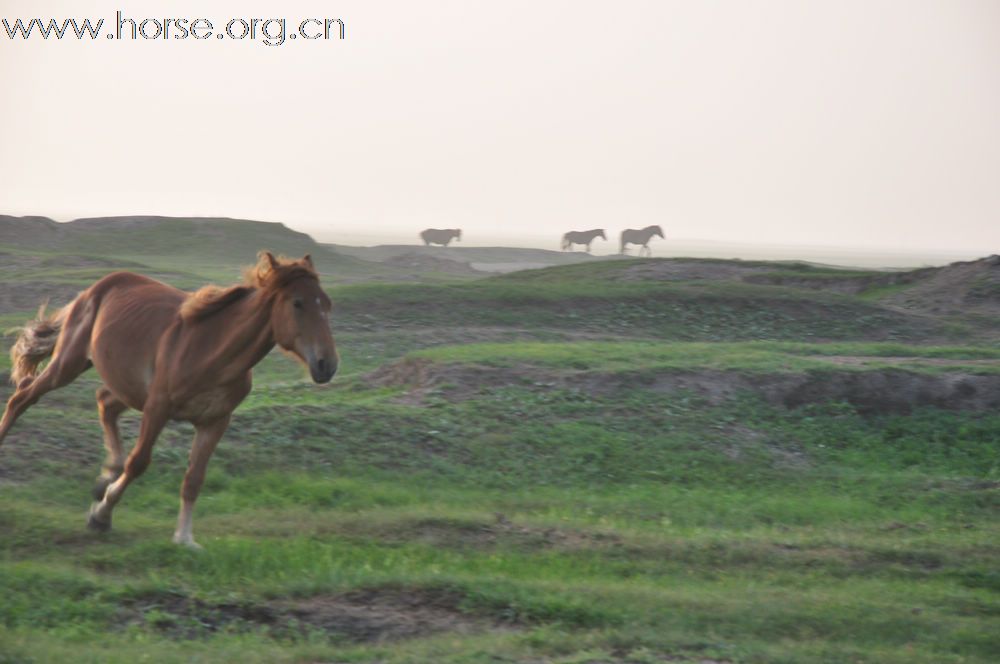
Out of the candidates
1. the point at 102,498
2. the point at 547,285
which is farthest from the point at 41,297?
the point at 102,498

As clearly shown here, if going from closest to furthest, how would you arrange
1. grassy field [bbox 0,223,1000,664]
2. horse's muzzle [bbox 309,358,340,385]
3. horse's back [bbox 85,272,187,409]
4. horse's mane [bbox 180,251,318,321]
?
grassy field [bbox 0,223,1000,664] < horse's muzzle [bbox 309,358,340,385] < horse's mane [bbox 180,251,318,321] < horse's back [bbox 85,272,187,409]

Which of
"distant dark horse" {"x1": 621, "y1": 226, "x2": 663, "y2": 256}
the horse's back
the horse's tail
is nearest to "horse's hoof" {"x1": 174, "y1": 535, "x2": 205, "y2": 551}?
the horse's back

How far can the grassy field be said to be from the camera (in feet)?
26.9

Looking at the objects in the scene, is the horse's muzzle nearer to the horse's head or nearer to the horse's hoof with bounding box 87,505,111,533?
the horse's head

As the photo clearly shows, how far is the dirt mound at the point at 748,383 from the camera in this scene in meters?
16.9

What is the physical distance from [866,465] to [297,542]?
8.27 metres

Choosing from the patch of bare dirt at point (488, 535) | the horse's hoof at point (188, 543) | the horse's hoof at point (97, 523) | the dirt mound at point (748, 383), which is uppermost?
the dirt mound at point (748, 383)

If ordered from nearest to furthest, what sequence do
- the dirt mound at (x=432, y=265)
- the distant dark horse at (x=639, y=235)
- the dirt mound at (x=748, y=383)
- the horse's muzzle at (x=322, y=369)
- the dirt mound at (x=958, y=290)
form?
1. the horse's muzzle at (x=322, y=369)
2. the dirt mound at (x=748, y=383)
3. the dirt mound at (x=958, y=290)
4. the dirt mound at (x=432, y=265)
5. the distant dark horse at (x=639, y=235)

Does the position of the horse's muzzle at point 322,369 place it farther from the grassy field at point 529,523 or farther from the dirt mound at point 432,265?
the dirt mound at point 432,265

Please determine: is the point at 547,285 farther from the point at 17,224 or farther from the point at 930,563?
the point at 17,224

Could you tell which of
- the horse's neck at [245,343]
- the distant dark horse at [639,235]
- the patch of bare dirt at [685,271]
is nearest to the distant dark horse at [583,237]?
the distant dark horse at [639,235]

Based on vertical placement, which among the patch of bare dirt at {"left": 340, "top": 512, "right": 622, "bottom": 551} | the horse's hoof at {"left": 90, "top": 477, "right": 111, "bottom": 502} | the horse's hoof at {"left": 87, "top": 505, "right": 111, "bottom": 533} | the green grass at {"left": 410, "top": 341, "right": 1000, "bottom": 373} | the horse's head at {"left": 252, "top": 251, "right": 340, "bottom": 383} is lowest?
the patch of bare dirt at {"left": 340, "top": 512, "right": 622, "bottom": 551}

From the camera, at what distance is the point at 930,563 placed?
11.2 m

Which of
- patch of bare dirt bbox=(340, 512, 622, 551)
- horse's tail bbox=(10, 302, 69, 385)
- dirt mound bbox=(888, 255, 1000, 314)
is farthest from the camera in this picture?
dirt mound bbox=(888, 255, 1000, 314)
